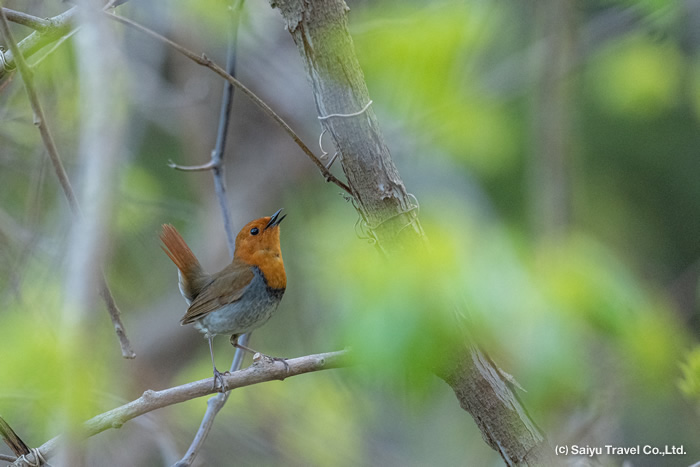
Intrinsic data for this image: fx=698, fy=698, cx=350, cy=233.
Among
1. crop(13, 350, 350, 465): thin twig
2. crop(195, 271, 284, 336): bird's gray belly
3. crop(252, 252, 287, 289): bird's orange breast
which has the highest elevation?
crop(252, 252, 287, 289): bird's orange breast

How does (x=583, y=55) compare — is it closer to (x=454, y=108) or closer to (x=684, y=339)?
(x=454, y=108)

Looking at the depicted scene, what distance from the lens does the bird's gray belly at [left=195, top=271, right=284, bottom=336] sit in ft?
9.62

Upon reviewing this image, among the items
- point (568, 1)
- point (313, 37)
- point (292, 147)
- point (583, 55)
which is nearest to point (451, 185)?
point (583, 55)

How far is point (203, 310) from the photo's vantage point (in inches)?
120

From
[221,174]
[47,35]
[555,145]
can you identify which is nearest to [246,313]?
[221,174]

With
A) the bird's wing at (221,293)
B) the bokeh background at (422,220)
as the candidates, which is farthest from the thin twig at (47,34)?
the bird's wing at (221,293)

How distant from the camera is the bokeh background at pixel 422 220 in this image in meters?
1.62

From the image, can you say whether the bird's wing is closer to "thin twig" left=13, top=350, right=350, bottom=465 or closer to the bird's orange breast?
the bird's orange breast

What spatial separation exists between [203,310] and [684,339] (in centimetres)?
247

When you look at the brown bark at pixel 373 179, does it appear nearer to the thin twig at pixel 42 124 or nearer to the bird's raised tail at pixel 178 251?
the thin twig at pixel 42 124

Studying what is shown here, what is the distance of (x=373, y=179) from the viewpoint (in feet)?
6.50

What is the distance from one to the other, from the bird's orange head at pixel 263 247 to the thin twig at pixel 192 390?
91 cm

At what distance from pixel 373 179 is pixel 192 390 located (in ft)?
2.65

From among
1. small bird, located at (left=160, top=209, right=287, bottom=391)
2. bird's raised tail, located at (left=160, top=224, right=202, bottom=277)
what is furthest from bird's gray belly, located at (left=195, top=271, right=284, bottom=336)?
bird's raised tail, located at (left=160, top=224, right=202, bottom=277)
